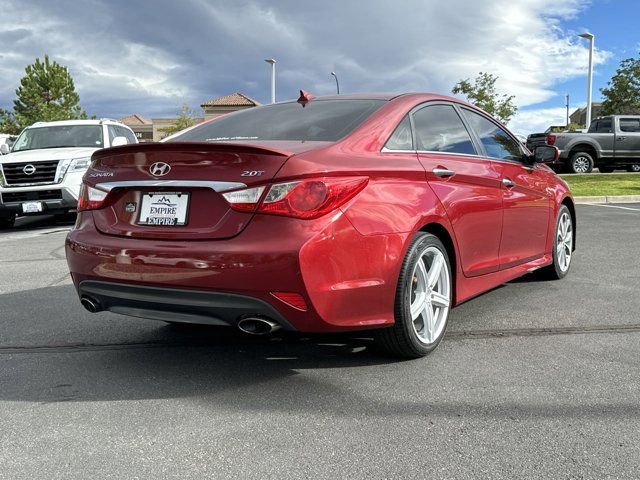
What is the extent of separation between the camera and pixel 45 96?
54688 millimetres

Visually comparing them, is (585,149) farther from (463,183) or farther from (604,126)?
(463,183)

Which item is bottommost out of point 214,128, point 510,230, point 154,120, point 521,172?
point 510,230

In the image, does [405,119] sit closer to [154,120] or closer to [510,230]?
[510,230]

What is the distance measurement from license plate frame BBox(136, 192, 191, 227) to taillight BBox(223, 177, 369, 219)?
241mm

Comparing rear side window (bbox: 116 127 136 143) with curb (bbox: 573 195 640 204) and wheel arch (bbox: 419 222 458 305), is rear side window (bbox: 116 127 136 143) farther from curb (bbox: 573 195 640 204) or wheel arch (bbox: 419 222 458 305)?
wheel arch (bbox: 419 222 458 305)

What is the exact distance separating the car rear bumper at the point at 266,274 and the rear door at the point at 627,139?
2092 cm

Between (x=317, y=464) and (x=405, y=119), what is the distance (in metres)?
2.18

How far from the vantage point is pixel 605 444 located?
2.49 meters

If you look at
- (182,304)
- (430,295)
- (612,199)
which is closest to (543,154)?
(430,295)

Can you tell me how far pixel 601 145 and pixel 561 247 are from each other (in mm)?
17380

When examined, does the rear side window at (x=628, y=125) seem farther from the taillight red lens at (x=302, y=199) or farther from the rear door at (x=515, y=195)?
the taillight red lens at (x=302, y=199)

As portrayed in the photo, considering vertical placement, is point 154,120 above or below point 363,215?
above

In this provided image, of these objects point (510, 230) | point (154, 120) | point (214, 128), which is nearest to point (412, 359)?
point (510, 230)

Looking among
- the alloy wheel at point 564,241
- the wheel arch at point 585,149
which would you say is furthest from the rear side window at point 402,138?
the wheel arch at point 585,149
